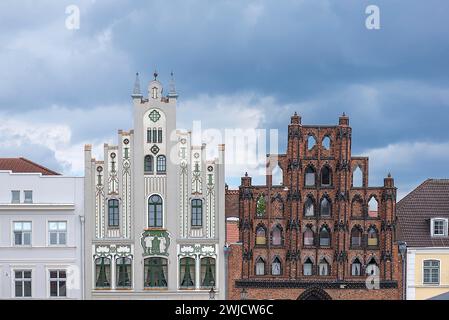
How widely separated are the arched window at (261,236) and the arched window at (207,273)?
167cm

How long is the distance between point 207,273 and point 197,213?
1949mm

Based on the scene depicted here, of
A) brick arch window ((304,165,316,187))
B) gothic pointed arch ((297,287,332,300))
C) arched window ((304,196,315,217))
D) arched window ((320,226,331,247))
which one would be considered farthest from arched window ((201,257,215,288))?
brick arch window ((304,165,316,187))

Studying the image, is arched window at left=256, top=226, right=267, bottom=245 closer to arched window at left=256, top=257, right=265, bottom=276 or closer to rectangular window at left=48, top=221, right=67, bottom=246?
arched window at left=256, top=257, right=265, bottom=276

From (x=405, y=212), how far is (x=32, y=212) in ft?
39.9

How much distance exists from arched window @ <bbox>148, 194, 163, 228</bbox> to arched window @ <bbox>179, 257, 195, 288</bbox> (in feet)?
4.63

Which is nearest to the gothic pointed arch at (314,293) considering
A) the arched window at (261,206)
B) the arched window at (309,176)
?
the arched window at (261,206)

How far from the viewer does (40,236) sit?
21.5 meters

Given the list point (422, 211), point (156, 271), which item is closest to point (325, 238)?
point (422, 211)

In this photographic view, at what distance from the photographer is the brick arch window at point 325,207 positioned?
2191 cm

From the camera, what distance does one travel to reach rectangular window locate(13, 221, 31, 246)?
21531mm
